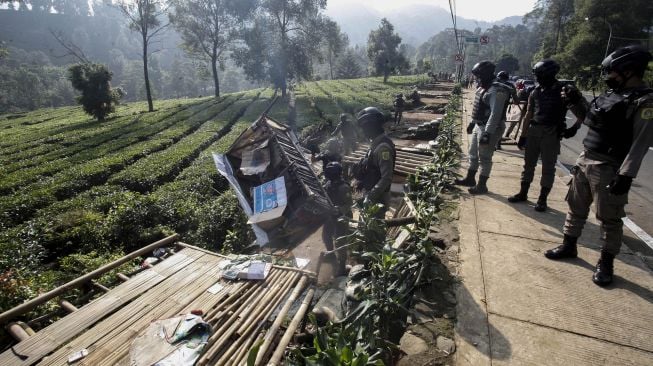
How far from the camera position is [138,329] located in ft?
10.6

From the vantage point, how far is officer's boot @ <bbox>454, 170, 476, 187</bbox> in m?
6.13

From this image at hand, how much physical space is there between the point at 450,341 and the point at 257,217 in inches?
169

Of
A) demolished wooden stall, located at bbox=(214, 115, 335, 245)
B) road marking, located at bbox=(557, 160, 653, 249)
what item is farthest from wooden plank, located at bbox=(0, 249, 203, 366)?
road marking, located at bbox=(557, 160, 653, 249)

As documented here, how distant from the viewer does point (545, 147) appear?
4.83 metres

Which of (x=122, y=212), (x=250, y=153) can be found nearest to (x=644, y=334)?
(x=250, y=153)

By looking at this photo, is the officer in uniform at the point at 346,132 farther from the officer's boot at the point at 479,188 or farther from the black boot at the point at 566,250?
the black boot at the point at 566,250

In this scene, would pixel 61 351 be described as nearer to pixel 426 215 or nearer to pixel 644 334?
pixel 426 215

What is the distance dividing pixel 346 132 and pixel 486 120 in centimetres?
434

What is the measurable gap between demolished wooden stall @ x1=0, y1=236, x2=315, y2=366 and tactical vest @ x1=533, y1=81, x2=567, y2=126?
3.88 m

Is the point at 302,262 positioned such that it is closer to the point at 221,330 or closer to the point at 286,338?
the point at 221,330

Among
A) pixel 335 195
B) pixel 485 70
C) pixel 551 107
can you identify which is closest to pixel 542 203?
pixel 551 107

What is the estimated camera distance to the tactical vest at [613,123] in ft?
9.91

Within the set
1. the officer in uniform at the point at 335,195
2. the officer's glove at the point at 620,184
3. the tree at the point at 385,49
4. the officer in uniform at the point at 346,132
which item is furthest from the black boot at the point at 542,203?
the tree at the point at 385,49

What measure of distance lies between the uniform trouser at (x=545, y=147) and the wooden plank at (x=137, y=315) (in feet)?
15.5
